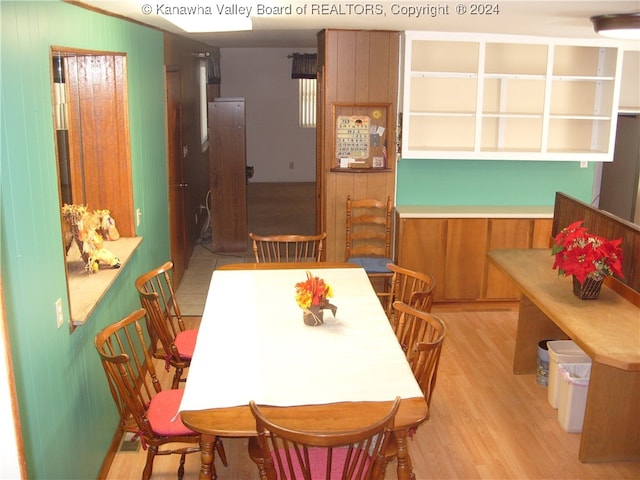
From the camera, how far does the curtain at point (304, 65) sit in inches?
428

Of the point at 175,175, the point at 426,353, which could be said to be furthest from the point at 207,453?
the point at 175,175

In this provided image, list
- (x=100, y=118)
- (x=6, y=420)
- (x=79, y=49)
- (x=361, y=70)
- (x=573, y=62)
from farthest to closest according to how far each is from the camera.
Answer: (x=573, y=62)
(x=361, y=70)
(x=100, y=118)
(x=79, y=49)
(x=6, y=420)

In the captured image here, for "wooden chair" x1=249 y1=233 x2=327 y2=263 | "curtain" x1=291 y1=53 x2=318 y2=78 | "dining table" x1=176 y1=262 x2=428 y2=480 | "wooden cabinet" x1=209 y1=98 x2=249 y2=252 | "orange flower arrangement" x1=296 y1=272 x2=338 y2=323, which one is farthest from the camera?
"curtain" x1=291 y1=53 x2=318 y2=78

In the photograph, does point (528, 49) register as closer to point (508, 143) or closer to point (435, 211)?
point (508, 143)

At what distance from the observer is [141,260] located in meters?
4.43

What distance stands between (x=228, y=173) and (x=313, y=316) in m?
4.18

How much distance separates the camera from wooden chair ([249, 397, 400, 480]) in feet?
6.88

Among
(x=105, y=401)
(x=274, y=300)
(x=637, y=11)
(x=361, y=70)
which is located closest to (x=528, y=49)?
(x=361, y=70)

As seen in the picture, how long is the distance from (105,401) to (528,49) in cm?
441

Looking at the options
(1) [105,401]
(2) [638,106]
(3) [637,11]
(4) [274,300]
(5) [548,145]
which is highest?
(3) [637,11]

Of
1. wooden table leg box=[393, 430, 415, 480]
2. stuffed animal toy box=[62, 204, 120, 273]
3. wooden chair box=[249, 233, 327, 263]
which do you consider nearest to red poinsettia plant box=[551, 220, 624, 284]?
wooden table leg box=[393, 430, 415, 480]

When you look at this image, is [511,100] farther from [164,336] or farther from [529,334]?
[164,336]

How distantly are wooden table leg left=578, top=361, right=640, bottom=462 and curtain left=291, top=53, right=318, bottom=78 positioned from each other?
846cm

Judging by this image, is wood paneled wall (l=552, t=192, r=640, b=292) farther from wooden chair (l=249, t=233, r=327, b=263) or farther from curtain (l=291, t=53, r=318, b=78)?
curtain (l=291, t=53, r=318, b=78)
